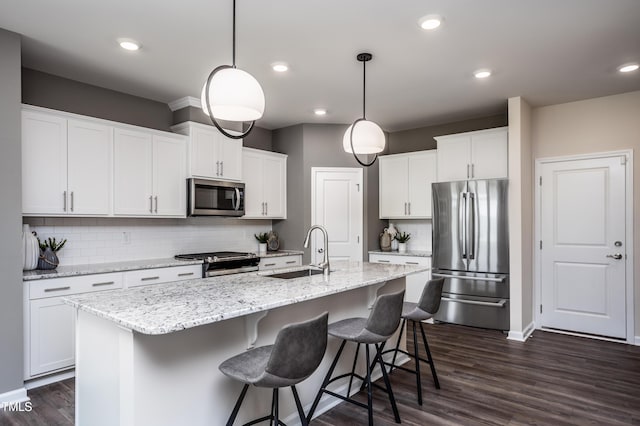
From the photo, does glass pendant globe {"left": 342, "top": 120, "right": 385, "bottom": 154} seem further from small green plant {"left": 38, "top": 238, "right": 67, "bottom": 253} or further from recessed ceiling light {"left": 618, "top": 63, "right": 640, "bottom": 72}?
small green plant {"left": 38, "top": 238, "right": 67, "bottom": 253}

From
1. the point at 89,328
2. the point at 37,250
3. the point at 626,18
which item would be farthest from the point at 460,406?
the point at 37,250

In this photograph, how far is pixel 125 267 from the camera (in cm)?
367

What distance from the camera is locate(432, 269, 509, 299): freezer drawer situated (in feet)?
15.0

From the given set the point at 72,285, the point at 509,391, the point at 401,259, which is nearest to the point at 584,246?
the point at 401,259

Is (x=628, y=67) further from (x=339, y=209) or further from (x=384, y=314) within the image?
(x=339, y=209)

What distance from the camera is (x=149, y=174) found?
13.5 feet

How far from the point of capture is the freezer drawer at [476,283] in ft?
15.0

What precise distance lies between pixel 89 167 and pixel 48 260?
2.93 feet

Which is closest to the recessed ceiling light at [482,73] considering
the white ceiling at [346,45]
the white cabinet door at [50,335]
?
the white ceiling at [346,45]

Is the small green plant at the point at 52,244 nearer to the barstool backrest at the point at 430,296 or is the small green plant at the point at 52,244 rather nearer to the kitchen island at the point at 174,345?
the kitchen island at the point at 174,345

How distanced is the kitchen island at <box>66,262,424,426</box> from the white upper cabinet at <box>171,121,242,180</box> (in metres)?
2.24

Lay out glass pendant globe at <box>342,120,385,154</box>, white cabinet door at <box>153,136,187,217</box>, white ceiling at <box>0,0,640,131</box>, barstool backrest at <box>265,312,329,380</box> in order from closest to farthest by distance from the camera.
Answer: barstool backrest at <box>265,312,329,380</box>, white ceiling at <box>0,0,640,131</box>, glass pendant globe at <box>342,120,385,154</box>, white cabinet door at <box>153,136,187,217</box>

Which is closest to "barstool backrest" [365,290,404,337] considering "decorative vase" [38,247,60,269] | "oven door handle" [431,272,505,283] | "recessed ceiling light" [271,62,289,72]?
"recessed ceiling light" [271,62,289,72]

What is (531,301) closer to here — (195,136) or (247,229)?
(247,229)
